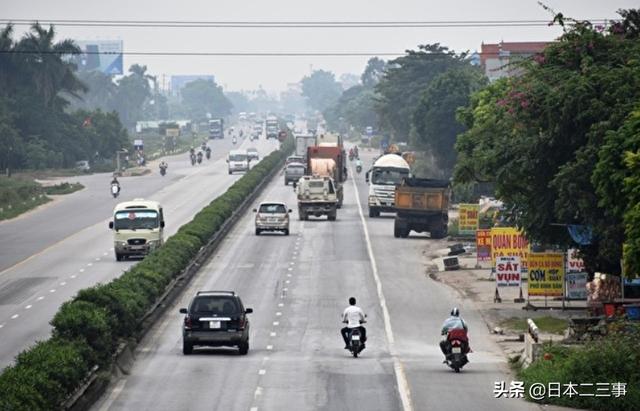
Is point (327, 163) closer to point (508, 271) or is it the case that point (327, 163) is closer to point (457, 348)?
point (508, 271)

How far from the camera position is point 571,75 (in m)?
A: 45.7

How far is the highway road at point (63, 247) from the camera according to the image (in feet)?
156

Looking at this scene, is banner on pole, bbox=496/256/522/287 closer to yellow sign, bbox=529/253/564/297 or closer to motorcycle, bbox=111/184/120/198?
yellow sign, bbox=529/253/564/297

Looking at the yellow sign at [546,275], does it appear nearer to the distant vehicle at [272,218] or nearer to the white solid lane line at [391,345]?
the white solid lane line at [391,345]

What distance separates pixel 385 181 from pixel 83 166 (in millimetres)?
74323

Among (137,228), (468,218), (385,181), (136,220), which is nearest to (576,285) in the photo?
(137,228)

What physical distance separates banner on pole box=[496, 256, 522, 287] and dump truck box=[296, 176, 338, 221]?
116 feet

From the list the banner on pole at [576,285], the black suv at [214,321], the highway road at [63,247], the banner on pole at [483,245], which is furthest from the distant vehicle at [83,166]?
the black suv at [214,321]

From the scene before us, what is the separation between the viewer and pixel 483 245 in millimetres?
60094

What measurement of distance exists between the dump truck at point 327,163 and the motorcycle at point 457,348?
55847mm

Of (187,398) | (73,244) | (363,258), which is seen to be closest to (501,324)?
(187,398)

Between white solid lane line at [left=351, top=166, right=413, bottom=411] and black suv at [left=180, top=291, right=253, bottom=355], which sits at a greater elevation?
black suv at [left=180, top=291, right=253, bottom=355]

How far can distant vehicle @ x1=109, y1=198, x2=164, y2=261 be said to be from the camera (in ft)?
207

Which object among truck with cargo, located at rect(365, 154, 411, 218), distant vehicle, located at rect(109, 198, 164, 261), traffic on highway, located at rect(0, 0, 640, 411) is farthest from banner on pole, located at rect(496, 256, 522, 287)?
truck with cargo, located at rect(365, 154, 411, 218)
